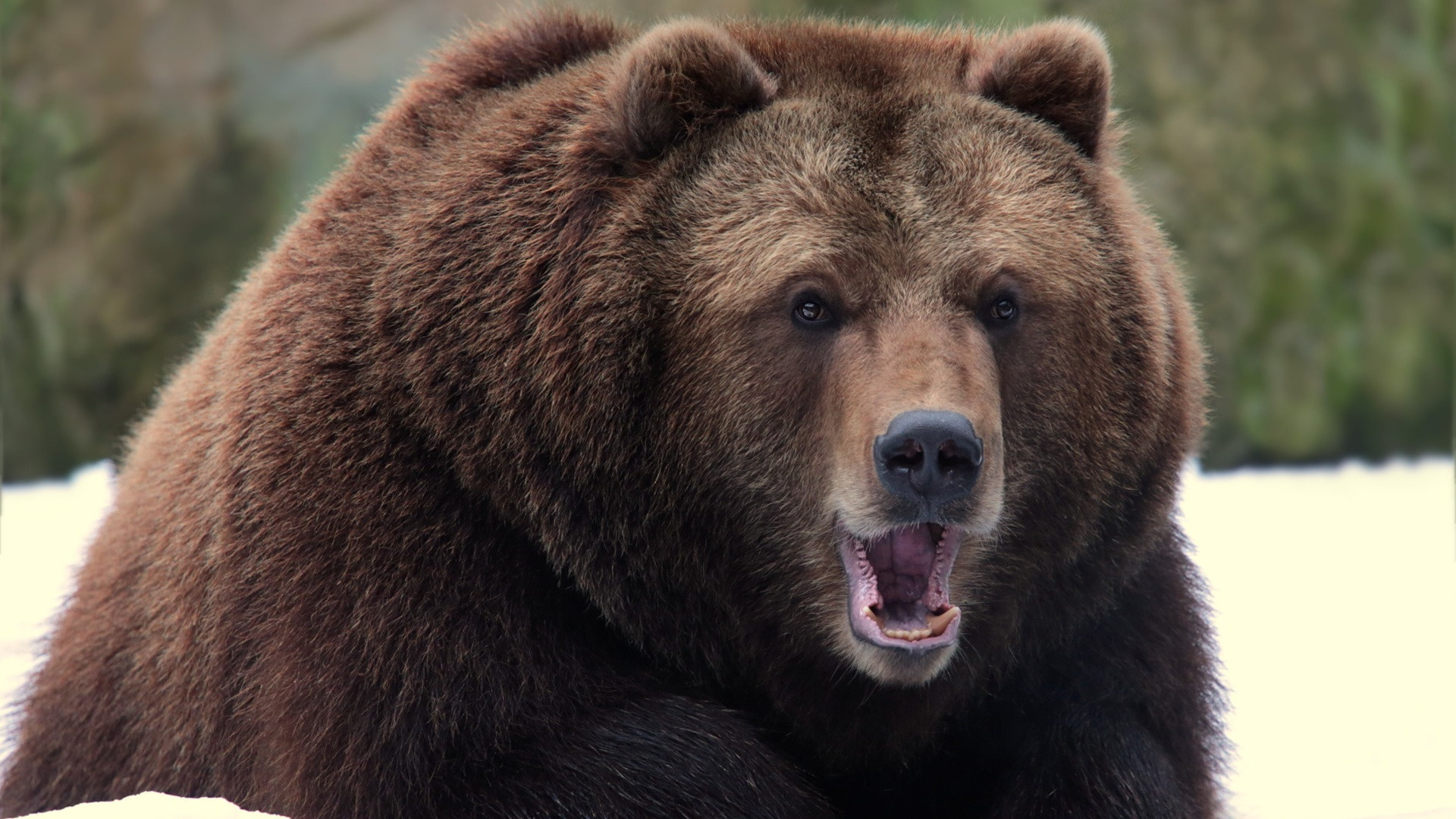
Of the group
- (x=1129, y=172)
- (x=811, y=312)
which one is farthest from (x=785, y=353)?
(x=1129, y=172)

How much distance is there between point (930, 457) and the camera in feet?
13.1

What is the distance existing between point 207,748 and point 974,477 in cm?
248

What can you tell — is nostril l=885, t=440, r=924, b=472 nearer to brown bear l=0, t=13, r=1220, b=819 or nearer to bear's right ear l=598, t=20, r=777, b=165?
brown bear l=0, t=13, r=1220, b=819

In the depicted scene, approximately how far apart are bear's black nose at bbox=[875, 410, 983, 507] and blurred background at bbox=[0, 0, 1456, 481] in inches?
388

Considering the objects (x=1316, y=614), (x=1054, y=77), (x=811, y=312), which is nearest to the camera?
(x=811, y=312)

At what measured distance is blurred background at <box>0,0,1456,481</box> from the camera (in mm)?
13477

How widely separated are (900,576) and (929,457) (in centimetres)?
65

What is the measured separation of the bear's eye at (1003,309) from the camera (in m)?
4.49

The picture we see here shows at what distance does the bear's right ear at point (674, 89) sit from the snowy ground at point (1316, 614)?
104 inches

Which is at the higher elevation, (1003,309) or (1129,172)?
(1003,309)

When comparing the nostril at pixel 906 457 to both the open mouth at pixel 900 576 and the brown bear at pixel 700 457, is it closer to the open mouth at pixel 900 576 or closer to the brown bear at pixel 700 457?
the brown bear at pixel 700 457

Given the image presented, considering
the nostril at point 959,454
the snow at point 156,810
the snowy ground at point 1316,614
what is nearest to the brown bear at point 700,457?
the nostril at point 959,454

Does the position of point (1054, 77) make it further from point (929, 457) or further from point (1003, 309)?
point (929, 457)

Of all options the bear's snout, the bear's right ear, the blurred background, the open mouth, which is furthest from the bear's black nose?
the blurred background
